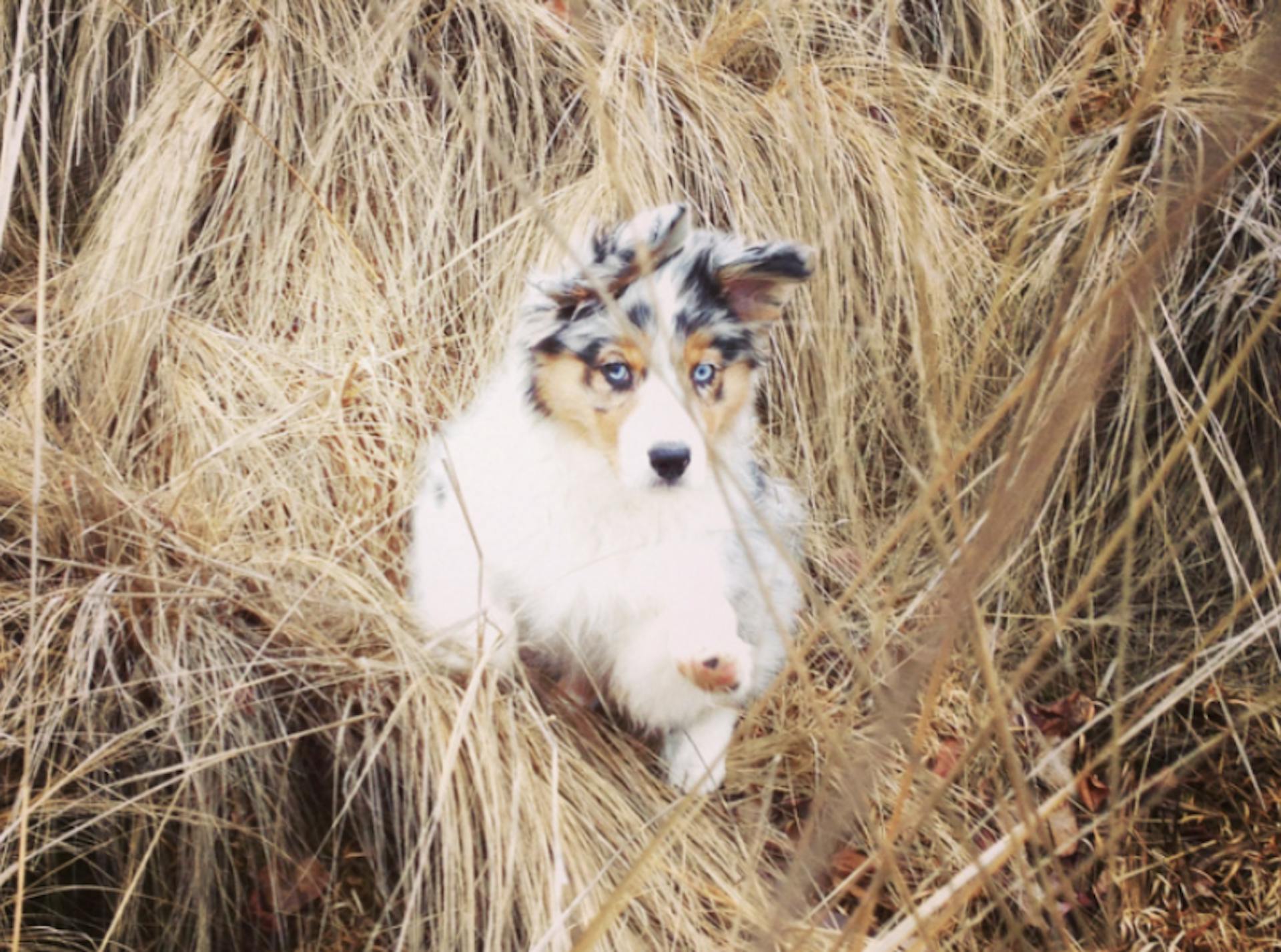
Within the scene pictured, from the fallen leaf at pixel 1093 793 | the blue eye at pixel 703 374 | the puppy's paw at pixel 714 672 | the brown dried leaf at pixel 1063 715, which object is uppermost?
the blue eye at pixel 703 374

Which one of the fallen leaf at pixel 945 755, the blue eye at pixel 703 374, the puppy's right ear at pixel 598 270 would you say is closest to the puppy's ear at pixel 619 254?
the puppy's right ear at pixel 598 270

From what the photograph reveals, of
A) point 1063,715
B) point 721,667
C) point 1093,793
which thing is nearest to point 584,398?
point 721,667

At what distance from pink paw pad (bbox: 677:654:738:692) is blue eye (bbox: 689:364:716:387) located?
325 millimetres

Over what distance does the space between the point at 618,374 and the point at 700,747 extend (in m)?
0.48

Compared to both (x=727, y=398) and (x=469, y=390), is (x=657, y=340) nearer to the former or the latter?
(x=727, y=398)

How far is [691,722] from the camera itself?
133cm

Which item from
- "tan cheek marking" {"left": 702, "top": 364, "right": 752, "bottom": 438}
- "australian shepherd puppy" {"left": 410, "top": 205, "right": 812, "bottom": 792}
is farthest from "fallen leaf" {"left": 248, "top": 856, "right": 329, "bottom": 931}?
"tan cheek marking" {"left": 702, "top": 364, "right": 752, "bottom": 438}

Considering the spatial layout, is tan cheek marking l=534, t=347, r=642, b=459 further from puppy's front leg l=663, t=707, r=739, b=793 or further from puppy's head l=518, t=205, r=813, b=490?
puppy's front leg l=663, t=707, r=739, b=793

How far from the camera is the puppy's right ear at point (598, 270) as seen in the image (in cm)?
115

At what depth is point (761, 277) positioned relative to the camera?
1.28 meters

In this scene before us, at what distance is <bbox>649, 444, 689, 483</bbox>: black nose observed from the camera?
1134 mm

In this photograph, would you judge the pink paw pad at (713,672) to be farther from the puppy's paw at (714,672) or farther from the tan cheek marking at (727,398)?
the tan cheek marking at (727,398)

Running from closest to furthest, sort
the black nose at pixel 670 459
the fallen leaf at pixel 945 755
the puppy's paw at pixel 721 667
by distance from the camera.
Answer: the black nose at pixel 670 459 < the puppy's paw at pixel 721 667 < the fallen leaf at pixel 945 755

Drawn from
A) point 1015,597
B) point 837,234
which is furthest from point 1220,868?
point 837,234
